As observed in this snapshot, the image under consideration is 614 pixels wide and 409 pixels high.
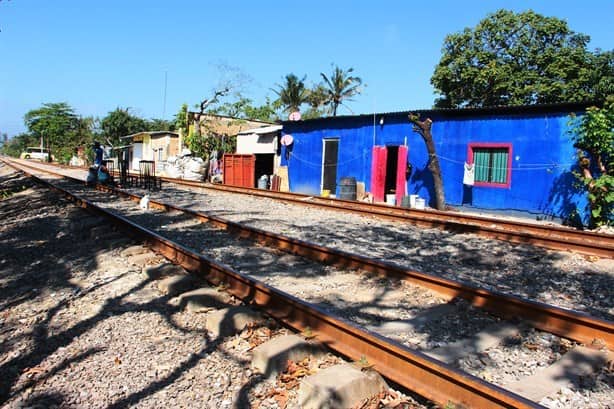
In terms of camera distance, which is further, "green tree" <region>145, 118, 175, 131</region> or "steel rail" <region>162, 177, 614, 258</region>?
"green tree" <region>145, 118, 175, 131</region>

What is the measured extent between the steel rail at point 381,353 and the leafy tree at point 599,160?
1029 cm

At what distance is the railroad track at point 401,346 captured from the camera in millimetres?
2703

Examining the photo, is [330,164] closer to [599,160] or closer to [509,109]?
[509,109]

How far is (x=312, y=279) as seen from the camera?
5711mm

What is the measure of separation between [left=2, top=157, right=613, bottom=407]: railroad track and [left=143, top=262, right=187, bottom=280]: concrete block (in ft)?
0.50

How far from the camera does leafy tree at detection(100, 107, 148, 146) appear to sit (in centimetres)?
6125

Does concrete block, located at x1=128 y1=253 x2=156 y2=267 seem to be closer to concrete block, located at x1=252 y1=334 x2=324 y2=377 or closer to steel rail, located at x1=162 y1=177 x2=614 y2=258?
concrete block, located at x1=252 y1=334 x2=324 y2=377

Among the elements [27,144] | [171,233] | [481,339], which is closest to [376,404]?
[481,339]

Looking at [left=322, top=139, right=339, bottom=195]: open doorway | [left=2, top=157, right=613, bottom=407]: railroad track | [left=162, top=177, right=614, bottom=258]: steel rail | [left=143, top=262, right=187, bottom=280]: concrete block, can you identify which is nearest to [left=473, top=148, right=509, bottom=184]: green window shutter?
[left=162, top=177, right=614, bottom=258]: steel rail

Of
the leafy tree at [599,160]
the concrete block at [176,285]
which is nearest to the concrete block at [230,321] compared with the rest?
the concrete block at [176,285]

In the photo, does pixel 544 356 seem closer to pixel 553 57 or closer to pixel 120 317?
pixel 120 317

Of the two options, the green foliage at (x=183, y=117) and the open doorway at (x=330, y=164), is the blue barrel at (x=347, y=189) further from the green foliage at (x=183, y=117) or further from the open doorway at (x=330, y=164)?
the green foliage at (x=183, y=117)

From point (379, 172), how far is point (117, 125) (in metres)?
52.0

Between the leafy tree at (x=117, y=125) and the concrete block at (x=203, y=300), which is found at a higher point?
the leafy tree at (x=117, y=125)
